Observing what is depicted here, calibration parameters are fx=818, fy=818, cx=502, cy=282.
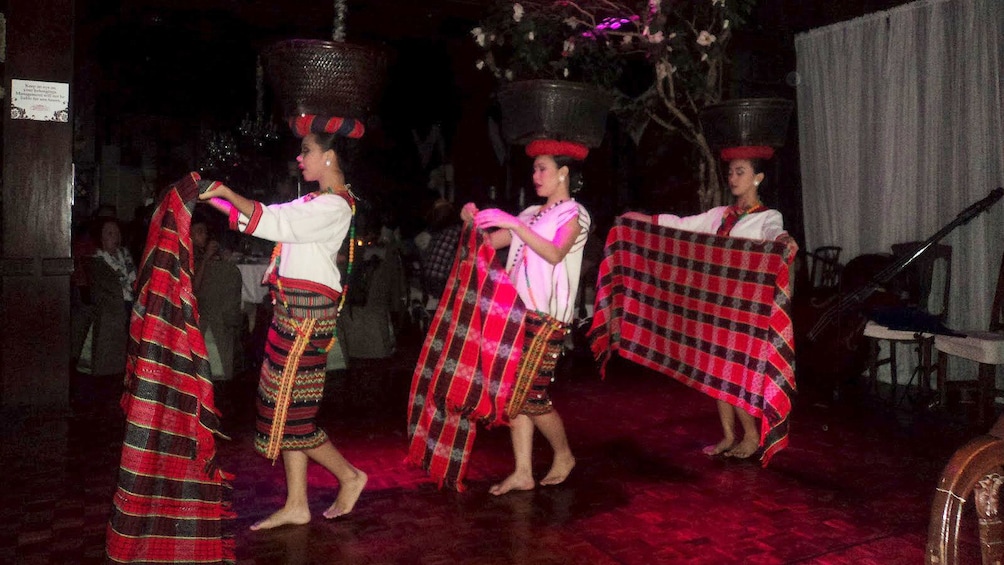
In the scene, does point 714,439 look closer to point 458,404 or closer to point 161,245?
point 458,404

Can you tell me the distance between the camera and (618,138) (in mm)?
9555

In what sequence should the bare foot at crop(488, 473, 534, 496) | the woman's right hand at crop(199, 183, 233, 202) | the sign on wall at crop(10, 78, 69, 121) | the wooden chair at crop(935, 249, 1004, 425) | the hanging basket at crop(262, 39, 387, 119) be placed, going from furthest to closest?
the sign on wall at crop(10, 78, 69, 121)
the wooden chair at crop(935, 249, 1004, 425)
the bare foot at crop(488, 473, 534, 496)
the hanging basket at crop(262, 39, 387, 119)
the woman's right hand at crop(199, 183, 233, 202)

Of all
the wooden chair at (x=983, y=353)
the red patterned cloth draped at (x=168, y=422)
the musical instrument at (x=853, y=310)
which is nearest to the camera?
the red patterned cloth draped at (x=168, y=422)

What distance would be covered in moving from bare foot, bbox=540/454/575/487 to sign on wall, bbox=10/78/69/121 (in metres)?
3.60

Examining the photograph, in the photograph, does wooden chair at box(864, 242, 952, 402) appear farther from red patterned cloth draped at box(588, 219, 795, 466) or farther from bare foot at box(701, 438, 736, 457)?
red patterned cloth draped at box(588, 219, 795, 466)

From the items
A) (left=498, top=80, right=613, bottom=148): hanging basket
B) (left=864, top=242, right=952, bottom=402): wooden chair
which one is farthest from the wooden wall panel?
(left=864, top=242, right=952, bottom=402): wooden chair

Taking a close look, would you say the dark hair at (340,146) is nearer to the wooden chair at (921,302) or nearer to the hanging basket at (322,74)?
the hanging basket at (322,74)

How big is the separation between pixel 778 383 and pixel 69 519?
9.64 feet

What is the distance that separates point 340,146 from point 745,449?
2.50 meters

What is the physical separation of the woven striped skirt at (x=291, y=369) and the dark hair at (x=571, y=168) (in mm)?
1127

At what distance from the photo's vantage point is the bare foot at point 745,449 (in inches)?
162

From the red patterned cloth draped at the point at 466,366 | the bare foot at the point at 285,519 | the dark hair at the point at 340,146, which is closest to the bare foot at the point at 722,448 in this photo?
the red patterned cloth draped at the point at 466,366

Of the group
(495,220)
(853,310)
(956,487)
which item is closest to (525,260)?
(495,220)

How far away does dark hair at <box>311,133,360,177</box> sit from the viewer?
9.89ft
